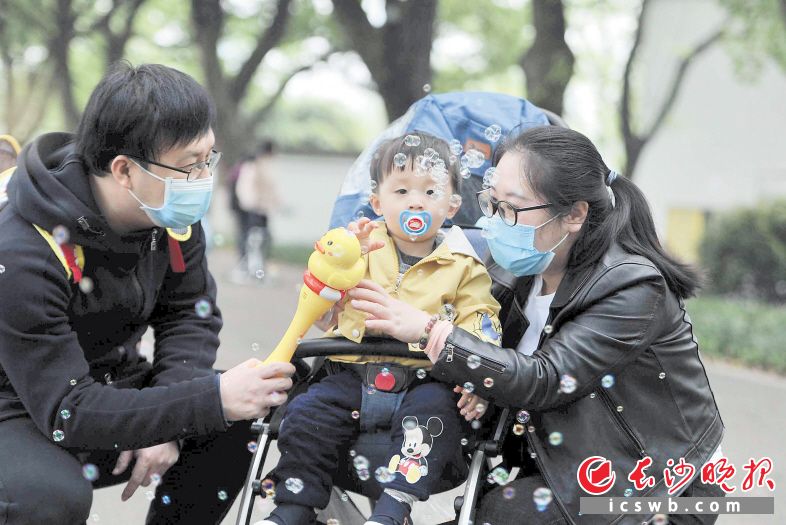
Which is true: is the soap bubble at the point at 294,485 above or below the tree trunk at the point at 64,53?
above

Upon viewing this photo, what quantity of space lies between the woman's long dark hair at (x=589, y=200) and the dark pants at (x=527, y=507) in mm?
542

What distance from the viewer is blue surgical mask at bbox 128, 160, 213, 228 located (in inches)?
107

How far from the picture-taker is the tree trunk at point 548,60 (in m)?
11.4

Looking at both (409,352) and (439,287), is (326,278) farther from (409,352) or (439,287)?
(439,287)

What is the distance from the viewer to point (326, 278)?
8.18 feet

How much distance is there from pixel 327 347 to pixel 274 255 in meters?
16.3

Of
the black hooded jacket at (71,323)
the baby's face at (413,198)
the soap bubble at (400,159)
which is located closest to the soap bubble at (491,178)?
the baby's face at (413,198)

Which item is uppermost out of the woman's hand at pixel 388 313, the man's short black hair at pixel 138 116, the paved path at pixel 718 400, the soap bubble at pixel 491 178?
the man's short black hair at pixel 138 116

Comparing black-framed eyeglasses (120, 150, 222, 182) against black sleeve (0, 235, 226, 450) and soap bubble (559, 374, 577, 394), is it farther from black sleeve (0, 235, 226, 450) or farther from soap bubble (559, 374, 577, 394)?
soap bubble (559, 374, 577, 394)

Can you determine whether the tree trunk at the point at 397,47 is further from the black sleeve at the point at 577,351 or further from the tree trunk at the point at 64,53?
the black sleeve at the point at 577,351

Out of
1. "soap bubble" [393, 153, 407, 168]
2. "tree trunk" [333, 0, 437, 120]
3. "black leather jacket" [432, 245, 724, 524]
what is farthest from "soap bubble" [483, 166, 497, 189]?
"tree trunk" [333, 0, 437, 120]

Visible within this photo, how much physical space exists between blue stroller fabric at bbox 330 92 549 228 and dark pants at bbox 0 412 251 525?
3.18ft

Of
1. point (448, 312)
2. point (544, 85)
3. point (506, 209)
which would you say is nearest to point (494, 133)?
point (506, 209)

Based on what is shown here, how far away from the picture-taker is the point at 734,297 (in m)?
12.6
